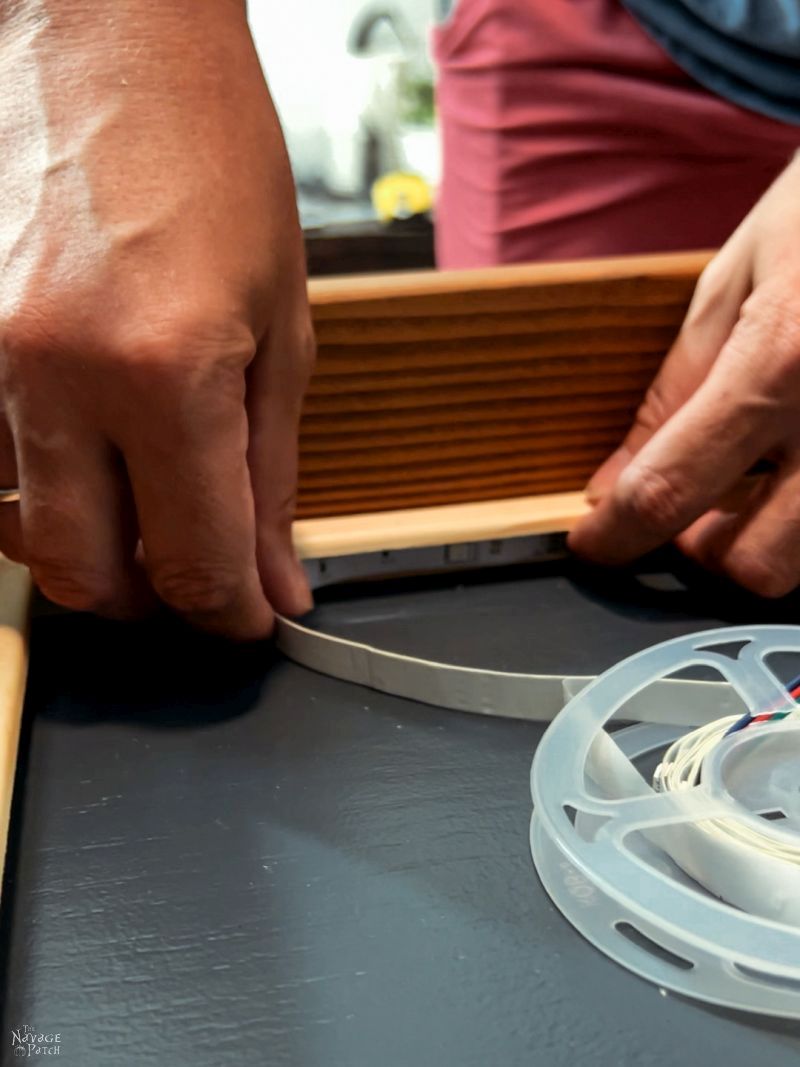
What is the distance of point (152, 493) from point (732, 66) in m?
0.57

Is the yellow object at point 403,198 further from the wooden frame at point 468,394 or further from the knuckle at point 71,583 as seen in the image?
the knuckle at point 71,583

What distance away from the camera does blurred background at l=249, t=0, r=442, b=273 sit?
220 centimetres

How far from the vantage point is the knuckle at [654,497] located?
51cm

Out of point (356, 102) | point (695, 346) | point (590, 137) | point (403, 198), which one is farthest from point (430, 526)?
point (356, 102)

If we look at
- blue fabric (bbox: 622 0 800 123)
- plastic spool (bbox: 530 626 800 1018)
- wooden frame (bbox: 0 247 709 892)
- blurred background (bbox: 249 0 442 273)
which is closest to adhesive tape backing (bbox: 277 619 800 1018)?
plastic spool (bbox: 530 626 800 1018)

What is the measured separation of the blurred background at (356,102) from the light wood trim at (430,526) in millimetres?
1512

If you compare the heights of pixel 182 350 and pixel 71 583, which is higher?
pixel 182 350

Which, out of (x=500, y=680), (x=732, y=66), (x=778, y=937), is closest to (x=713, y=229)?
(x=732, y=66)

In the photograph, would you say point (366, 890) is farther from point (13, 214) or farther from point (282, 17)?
point (282, 17)

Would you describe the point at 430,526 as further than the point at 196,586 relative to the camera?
Yes

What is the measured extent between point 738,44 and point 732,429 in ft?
1.22

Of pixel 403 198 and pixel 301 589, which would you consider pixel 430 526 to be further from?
pixel 403 198

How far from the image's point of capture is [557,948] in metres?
0.33

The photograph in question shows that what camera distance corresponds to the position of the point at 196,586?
0.44 meters
